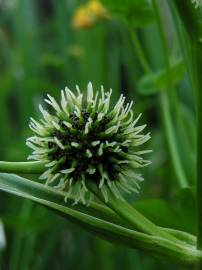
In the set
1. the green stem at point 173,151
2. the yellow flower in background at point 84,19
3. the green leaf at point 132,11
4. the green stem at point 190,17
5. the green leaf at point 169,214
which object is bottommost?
the green leaf at point 169,214

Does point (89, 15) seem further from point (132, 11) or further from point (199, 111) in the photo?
point (199, 111)

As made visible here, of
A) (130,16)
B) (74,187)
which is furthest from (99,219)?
(130,16)

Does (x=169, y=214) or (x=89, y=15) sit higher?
(x=89, y=15)

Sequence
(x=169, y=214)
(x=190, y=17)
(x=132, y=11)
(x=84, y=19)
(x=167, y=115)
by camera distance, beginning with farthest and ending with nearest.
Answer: (x=84, y=19) → (x=167, y=115) → (x=132, y=11) → (x=169, y=214) → (x=190, y=17)

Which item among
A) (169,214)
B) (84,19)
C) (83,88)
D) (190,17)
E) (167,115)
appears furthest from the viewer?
(83,88)

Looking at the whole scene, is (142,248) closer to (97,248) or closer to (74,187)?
(74,187)

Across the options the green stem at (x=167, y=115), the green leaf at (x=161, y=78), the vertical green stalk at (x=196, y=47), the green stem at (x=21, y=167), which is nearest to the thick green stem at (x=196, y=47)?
the vertical green stalk at (x=196, y=47)

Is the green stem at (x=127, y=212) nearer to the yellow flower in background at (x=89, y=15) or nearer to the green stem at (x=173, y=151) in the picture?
the green stem at (x=173, y=151)

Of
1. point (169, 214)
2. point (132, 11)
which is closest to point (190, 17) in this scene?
point (169, 214)
